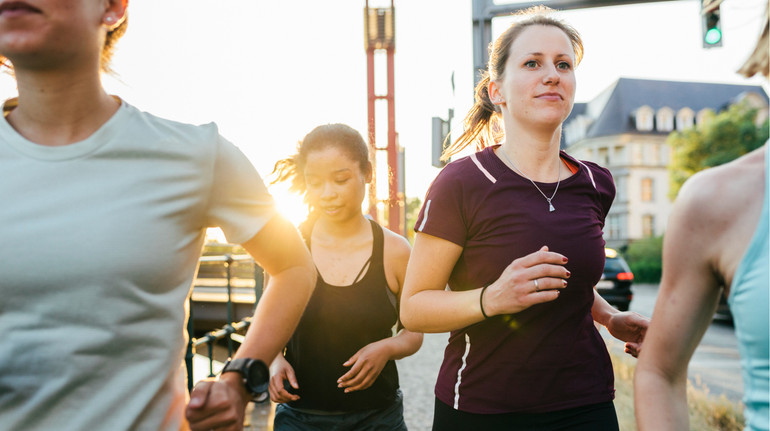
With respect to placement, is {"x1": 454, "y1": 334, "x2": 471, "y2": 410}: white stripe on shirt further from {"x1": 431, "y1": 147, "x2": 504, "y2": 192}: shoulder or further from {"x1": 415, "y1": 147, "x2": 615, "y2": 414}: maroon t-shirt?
{"x1": 431, "y1": 147, "x2": 504, "y2": 192}: shoulder

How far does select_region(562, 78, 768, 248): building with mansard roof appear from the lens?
52688 mm

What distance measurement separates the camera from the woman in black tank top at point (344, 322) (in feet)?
8.05

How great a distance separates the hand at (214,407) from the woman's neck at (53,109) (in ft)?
2.03

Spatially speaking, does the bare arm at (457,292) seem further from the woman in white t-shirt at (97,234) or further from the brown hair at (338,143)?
the brown hair at (338,143)

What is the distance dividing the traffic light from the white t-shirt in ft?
24.0

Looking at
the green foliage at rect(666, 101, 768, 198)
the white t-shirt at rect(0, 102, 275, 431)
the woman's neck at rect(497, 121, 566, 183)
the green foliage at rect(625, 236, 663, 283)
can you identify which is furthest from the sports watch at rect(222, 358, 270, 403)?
the green foliage at rect(666, 101, 768, 198)

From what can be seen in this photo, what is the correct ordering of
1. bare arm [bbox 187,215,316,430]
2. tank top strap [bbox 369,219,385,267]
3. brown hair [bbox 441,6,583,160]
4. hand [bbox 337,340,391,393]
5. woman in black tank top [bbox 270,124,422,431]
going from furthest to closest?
1. tank top strap [bbox 369,219,385,267]
2. woman in black tank top [bbox 270,124,422,431]
3. hand [bbox 337,340,391,393]
4. brown hair [bbox 441,6,583,160]
5. bare arm [bbox 187,215,316,430]

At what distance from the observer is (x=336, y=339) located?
2.49 meters

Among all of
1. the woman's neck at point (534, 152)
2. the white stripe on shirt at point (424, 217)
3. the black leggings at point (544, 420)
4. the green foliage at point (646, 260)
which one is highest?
the woman's neck at point (534, 152)

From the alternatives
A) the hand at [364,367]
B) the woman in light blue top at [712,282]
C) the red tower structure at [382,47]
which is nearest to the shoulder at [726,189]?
the woman in light blue top at [712,282]

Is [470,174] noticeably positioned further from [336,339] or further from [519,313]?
[336,339]

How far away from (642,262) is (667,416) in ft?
127

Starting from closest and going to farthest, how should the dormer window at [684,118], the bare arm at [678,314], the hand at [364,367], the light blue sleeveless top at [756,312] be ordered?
the light blue sleeveless top at [756,312] < the bare arm at [678,314] < the hand at [364,367] < the dormer window at [684,118]

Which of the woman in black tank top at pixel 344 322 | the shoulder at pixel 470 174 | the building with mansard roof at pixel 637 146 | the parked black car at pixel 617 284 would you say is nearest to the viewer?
the shoulder at pixel 470 174
